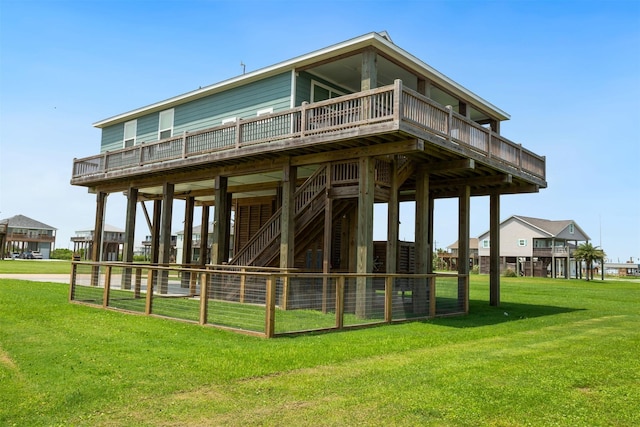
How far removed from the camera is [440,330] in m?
10.6

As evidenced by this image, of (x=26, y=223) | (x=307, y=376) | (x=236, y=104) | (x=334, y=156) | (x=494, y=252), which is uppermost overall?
(x=236, y=104)

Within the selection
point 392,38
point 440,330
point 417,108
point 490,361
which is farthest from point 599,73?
point 490,361

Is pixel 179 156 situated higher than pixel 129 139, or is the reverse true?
pixel 129 139

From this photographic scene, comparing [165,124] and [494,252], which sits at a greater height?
[165,124]

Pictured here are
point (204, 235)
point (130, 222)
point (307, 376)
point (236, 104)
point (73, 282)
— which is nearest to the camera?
point (307, 376)

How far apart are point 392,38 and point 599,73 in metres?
→ 7.27

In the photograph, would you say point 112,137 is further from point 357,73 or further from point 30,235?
point 30,235

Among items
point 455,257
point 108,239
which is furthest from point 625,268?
point 108,239

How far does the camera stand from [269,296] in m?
8.84

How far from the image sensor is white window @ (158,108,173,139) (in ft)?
65.0

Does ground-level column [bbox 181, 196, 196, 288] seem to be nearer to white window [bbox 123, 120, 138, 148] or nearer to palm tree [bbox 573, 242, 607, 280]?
white window [bbox 123, 120, 138, 148]

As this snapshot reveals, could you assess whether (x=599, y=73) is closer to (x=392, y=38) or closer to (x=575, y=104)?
(x=575, y=104)

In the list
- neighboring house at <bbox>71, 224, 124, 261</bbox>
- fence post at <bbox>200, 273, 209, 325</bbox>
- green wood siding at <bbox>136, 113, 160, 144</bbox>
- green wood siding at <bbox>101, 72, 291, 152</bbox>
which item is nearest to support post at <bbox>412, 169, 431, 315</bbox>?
green wood siding at <bbox>101, 72, 291, 152</bbox>

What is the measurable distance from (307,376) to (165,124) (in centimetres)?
1607
